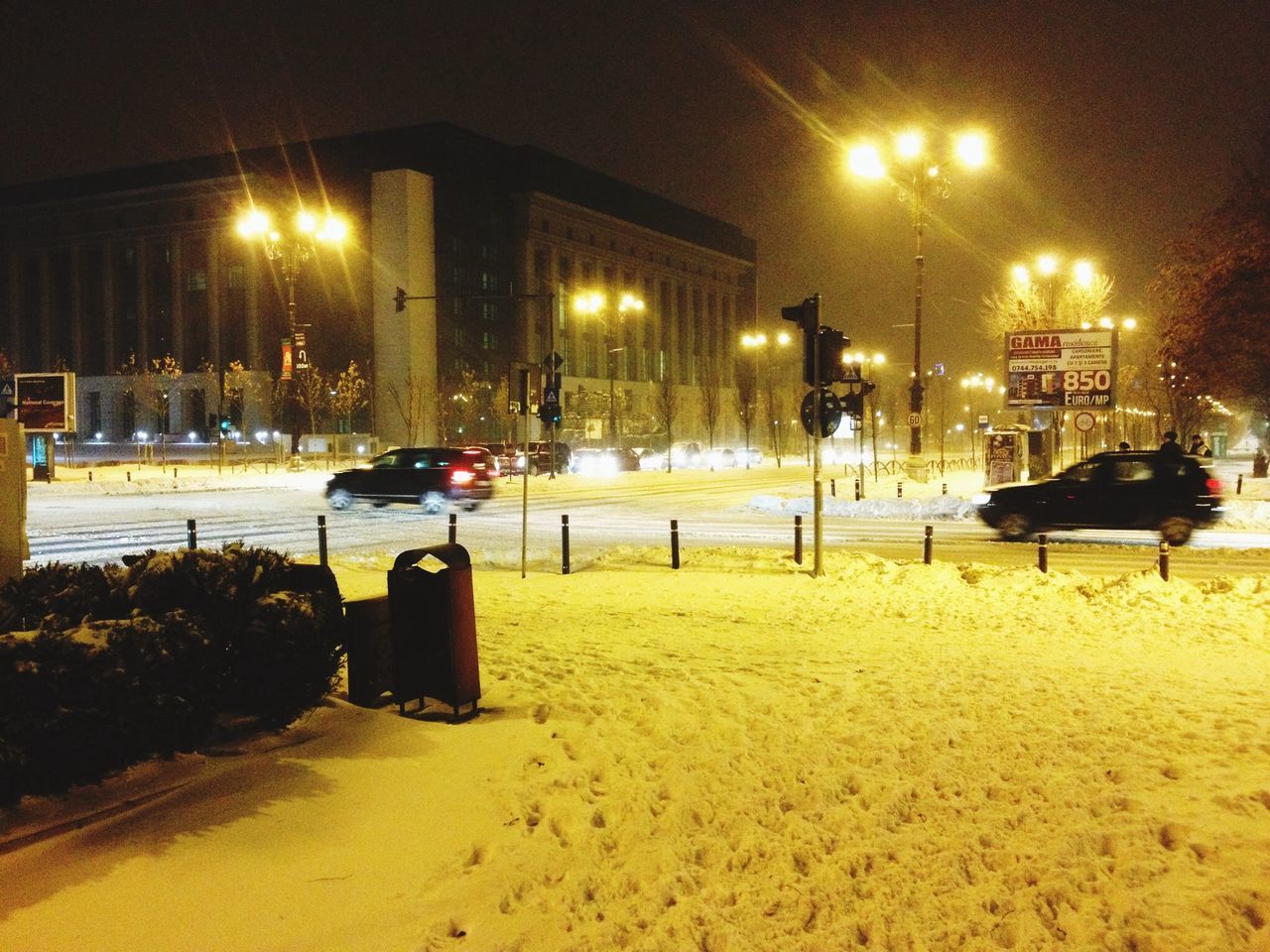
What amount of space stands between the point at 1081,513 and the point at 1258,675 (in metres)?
12.5

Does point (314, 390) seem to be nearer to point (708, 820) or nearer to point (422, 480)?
point (422, 480)

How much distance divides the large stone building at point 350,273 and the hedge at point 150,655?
2604 inches

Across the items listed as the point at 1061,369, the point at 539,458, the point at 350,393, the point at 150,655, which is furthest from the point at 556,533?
the point at 350,393

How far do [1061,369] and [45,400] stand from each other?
33858mm

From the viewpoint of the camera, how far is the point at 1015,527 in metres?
20.1

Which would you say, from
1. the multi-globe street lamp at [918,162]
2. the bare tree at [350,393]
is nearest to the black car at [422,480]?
the multi-globe street lamp at [918,162]

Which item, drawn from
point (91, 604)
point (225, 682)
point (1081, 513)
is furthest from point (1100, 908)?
point (1081, 513)

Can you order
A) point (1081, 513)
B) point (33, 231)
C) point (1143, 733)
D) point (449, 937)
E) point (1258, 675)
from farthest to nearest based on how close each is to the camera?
point (33, 231) < point (1081, 513) < point (1258, 675) < point (1143, 733) < point (449, 937)

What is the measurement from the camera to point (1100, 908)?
13.7 feet

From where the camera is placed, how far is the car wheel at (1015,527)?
790 inches

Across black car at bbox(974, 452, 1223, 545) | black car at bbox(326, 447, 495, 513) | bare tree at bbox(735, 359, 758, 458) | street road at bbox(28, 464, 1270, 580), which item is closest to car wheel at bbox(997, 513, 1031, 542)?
black car at bbox(974, 452, 1223, 545)

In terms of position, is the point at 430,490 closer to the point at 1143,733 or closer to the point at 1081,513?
the point at 1081,513

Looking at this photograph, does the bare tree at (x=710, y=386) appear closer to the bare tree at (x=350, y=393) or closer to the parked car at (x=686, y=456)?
the parked car at (x=686, y=456)

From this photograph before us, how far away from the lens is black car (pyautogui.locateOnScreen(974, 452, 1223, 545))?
19062 mm
